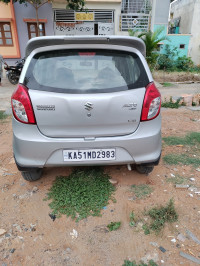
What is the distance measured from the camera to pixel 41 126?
2031 millimetres

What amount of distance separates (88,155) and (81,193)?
51 centimetres

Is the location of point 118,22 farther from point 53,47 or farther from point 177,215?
point 177,215

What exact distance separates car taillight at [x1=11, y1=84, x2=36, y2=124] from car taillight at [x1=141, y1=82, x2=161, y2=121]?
107 cm

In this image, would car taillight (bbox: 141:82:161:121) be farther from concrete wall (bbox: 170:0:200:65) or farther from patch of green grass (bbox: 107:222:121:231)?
concrete wall (bbox: 170:0:200:65)

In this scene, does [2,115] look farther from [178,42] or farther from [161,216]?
[178,42]

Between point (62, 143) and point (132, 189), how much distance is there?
40.3 inches

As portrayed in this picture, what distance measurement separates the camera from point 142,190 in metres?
2.46

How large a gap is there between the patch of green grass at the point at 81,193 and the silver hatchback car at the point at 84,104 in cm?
41

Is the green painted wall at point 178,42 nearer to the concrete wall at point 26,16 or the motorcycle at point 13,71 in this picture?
the concrete wall at point 26,16

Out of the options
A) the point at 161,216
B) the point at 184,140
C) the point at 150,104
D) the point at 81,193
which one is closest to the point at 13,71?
the point at 184,140

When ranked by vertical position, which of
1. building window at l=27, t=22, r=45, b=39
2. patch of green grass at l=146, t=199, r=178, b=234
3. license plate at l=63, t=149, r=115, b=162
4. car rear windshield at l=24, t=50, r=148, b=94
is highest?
building window at l=27, t=22, r=45, b=39

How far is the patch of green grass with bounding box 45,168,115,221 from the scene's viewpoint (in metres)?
2.17

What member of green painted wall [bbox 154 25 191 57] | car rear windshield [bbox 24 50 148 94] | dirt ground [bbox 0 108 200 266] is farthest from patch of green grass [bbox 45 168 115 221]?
green painted wall [bbox 154 25 191 57]

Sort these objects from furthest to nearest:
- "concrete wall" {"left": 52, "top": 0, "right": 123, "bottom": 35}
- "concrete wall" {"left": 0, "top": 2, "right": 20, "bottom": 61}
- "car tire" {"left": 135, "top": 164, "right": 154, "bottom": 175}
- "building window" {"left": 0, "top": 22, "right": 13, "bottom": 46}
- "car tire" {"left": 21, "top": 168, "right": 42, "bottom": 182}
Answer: "building window" {"left": 0, "top": 22, "right": 13, "bottom": 46} → "concrete wall" {"left": 52, "top": 0, "right": 123, "bottom": 35} → "concrete wall" {"left": 0, "top": 2, "right": 20, "bottom": 61} → "car tire" {"left": 135, "top": 164, "right": 154, "bottom": 175} → "car tire" {"left": 21, "top": 168, "right": 42, "bottom": 182}
